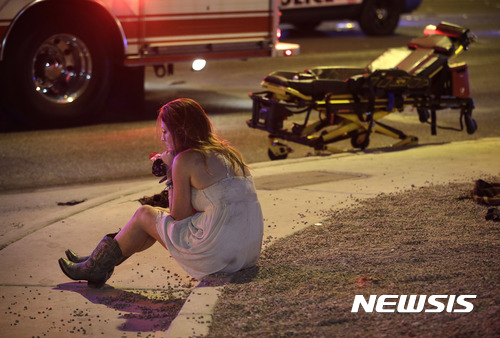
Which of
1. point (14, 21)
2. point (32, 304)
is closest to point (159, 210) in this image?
point (32, 304)

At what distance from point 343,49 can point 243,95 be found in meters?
5.48

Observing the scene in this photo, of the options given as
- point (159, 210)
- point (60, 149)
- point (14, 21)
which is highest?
point (14, 21)

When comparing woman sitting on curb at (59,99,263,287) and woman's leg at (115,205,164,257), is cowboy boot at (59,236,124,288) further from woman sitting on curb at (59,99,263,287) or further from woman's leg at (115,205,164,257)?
woman sitting on curb at (59,99,263,287)

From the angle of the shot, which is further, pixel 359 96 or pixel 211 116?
pixel 211 116

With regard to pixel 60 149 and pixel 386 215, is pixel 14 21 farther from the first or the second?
pixel 386 215

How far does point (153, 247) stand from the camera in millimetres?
6285

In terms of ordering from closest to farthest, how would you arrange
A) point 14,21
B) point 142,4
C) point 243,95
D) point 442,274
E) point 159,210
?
point 442,274, point 159,210, point 14,21, point 142,4, point 243,95

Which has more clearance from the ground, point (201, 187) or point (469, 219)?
point (201, 187)

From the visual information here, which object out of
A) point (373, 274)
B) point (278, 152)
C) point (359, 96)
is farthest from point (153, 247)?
point (359, 96)

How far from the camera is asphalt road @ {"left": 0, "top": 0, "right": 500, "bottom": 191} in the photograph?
9.26 metres

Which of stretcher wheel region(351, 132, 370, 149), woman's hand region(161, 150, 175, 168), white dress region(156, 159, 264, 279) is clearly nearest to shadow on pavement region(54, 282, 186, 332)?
white dress region(156, 159, 264, 279)

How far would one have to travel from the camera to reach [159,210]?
5.48 m

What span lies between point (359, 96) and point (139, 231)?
4.15m

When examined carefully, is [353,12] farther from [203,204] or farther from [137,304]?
[137,304]
